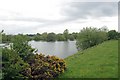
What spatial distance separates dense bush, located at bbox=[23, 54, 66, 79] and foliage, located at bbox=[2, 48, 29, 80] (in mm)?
559

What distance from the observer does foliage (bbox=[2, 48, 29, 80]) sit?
39.6 feet

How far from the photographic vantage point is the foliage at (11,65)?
39.6 ft

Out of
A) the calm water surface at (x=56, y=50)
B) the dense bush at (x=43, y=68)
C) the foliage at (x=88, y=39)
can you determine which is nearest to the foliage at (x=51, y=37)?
the calm water surface at (x=56, y=50)

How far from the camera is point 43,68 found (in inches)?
532

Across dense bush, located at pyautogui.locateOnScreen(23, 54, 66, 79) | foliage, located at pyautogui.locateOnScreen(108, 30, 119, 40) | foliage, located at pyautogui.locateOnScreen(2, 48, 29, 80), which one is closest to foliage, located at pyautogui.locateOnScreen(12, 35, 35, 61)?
dense bush, located at pyautogui.locateOnScreen(23, 54, 66, 79)

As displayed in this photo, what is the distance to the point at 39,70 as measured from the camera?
1338 centimetres

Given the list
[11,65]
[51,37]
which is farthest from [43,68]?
[51,37]

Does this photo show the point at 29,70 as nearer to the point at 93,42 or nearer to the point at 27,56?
the point at 27,56

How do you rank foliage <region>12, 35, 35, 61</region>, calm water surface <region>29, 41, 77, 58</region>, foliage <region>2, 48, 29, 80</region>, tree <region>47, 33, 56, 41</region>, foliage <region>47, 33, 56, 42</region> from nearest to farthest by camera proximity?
foliage <region>2, 48, 29, 80</region>
foliage <region>12, 35, 35, 61</region>
calm water surface <region>29, 41, 77, 58</region>
foliage <region>47, 33, 56, 42</region>
tree <region>47, 33, 56, 41</region>

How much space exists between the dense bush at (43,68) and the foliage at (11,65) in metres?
0.56

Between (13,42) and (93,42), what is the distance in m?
51.3

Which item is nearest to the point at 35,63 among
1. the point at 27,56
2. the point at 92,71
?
the point at 27,56

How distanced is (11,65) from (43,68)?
81.2 inches

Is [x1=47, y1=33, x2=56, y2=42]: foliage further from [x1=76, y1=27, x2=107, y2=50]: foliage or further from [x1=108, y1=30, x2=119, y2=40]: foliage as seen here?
[x1=76, y1=27, x2=107, y2=50]: foliage
